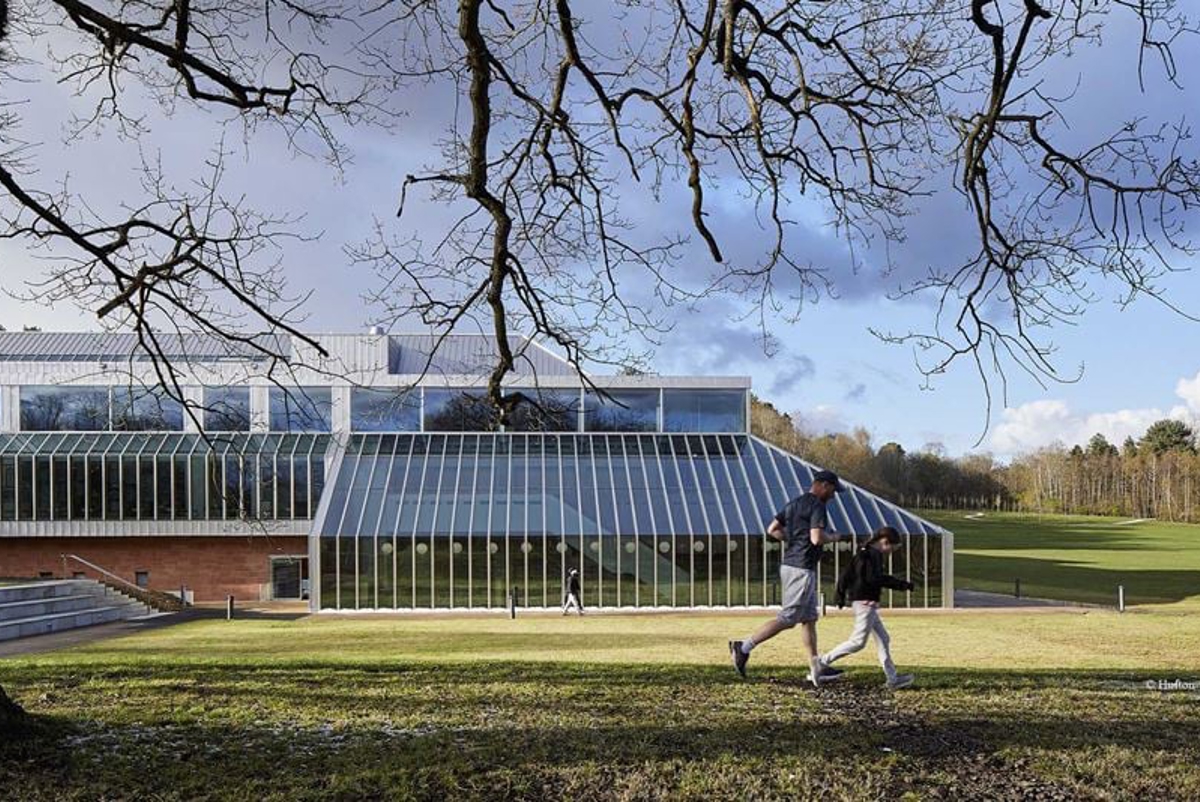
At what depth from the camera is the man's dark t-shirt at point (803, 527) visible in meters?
7.82

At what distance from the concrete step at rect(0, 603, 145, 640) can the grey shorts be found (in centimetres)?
1878

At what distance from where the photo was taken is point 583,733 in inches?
236

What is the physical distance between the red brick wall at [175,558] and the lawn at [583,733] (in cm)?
2474

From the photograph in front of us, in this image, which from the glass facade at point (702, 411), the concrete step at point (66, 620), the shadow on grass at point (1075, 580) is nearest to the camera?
the concrete step at point (66, 620)

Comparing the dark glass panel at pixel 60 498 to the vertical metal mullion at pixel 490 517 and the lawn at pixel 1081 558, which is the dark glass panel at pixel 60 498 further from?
the lawn at pixel 1081 558

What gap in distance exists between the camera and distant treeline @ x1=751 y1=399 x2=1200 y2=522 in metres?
97.9

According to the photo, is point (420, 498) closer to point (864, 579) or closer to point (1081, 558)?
point (864, 579)

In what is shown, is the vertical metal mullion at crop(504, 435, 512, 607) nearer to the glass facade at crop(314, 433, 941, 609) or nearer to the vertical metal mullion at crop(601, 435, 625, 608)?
the glass facade at crop(314, 433, 941, 609)

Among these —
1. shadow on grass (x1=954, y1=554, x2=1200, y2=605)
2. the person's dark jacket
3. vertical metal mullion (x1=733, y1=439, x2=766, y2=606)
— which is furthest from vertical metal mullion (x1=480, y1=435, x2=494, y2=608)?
the person's dark jacket

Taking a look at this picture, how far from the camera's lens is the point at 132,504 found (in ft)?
113

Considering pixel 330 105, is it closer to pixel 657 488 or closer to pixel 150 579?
pixel 657 488

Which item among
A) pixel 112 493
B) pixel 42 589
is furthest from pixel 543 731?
pixel 112 493

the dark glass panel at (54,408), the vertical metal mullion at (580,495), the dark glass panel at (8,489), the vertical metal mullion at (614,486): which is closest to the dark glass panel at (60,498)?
the dark glass panel at (8,489)

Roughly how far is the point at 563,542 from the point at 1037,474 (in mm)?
96197
